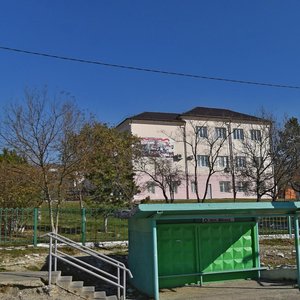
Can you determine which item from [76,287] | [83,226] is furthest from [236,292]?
[83,226]

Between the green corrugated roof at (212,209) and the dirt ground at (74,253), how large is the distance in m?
2.08

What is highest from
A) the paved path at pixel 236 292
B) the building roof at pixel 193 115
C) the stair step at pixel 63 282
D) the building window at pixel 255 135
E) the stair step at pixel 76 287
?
the building roof at pixel 193 115

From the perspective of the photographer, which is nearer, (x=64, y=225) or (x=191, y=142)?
(x=64, y=225)

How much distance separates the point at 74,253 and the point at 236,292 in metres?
6.60

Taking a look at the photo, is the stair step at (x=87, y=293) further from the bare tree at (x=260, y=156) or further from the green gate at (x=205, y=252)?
the bare tree at (x=260, y=156)

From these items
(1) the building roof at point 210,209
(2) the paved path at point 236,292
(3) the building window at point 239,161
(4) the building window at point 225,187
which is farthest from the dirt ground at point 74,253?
(4) the building window at point 225,187

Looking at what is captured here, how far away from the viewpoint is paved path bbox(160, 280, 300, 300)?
35.8 feet

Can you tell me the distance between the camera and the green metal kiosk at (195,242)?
36.4 feet

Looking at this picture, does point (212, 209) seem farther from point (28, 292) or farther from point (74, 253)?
point (74, 253)

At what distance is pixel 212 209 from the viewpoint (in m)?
11.1

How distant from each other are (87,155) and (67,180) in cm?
189

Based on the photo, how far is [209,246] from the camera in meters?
13.1

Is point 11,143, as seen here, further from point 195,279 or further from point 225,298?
point 225,298

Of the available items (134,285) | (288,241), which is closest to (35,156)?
(134,285)
